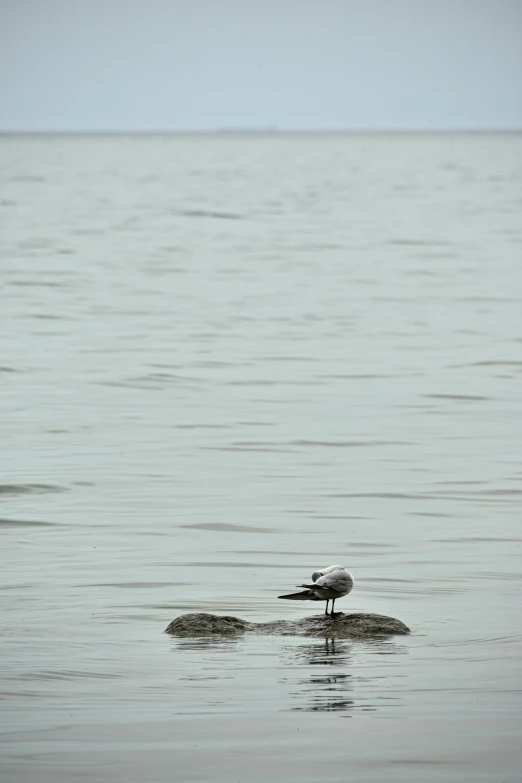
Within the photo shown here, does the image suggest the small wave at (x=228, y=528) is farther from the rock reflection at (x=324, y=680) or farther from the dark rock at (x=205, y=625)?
the rock reflection at (x=324, y=680)

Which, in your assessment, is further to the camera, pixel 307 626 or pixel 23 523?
pixel 23 523

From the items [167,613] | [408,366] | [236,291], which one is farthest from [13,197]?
[167,613]

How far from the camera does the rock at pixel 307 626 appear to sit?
8.20 metres

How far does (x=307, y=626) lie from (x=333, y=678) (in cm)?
83

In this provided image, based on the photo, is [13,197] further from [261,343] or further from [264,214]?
[261,343]

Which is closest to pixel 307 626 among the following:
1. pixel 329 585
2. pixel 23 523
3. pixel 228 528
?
pixel 329 585

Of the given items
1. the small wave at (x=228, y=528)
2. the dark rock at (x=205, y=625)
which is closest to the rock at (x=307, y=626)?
the dark rock at (x=205, y=625)

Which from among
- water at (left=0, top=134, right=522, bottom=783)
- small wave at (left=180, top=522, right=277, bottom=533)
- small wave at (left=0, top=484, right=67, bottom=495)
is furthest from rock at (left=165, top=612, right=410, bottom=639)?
small wave at (left=0, top=484, right=67, bottom=495)

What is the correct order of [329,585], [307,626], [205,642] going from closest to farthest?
[329,585]
[205,642]
[307,626]

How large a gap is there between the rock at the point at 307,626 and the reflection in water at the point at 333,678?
95 millimetres

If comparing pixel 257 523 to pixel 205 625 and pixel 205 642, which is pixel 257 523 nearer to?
pixel 205 625

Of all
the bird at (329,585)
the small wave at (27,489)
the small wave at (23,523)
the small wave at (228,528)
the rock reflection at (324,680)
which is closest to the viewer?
the rock reflection at (324,680)

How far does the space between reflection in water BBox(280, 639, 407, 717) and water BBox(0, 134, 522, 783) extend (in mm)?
16

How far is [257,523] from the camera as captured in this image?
11.6 metres
